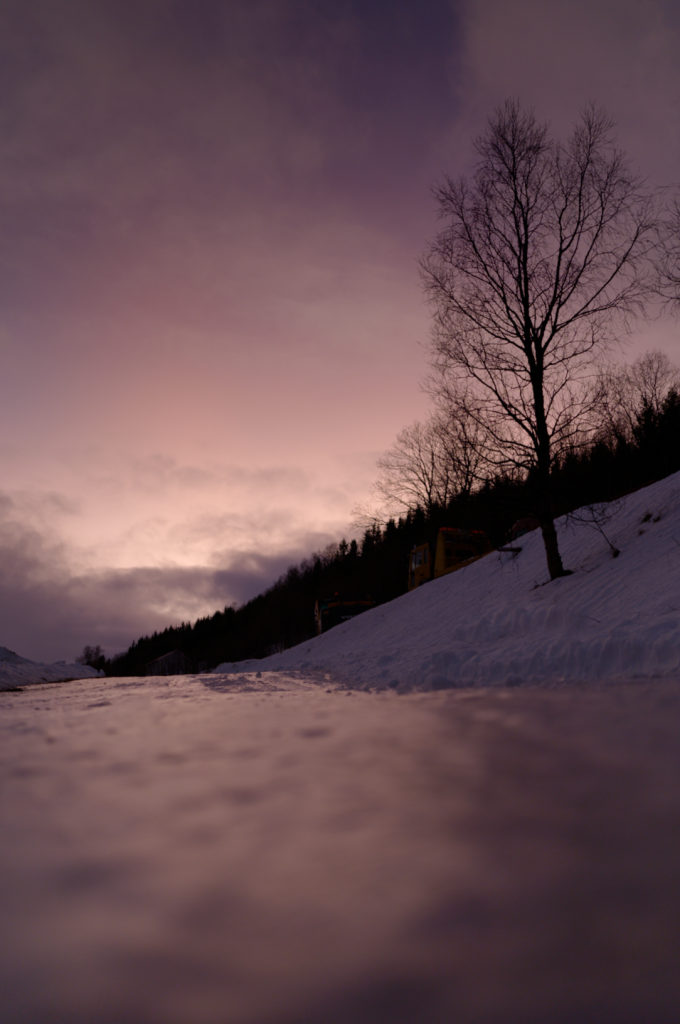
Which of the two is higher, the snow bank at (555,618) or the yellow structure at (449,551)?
the yellow structure at (449,551)

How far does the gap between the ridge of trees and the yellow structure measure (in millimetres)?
882

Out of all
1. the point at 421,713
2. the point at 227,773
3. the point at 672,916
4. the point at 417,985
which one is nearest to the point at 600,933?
the point at 672,916

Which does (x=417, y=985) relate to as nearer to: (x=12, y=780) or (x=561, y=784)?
(x=561, y=784)

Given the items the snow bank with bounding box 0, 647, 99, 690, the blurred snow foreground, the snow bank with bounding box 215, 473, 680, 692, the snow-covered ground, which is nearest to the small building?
the snow bank with bounding box 0, 647, 99, 690

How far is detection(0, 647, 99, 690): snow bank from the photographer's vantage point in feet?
48.8

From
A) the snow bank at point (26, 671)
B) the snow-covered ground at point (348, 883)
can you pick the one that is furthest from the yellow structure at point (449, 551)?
the snow-covered ground at point (348, 883)

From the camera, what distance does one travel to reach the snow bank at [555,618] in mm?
6168

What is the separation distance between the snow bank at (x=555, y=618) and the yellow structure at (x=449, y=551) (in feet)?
18.4

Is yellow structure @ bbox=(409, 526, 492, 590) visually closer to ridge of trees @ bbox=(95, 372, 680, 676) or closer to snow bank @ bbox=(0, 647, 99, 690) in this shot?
ridge of trees @ bbox=(95, 372, 680, 676)

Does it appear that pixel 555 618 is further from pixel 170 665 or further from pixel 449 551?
pixel 170 665

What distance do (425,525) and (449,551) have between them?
21.7m

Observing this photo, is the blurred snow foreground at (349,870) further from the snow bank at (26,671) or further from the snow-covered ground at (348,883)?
the snow bank at (26,671)

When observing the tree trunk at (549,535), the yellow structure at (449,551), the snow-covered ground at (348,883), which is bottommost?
the snow-covered ground at (348,883)

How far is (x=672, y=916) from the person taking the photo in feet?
4.44
